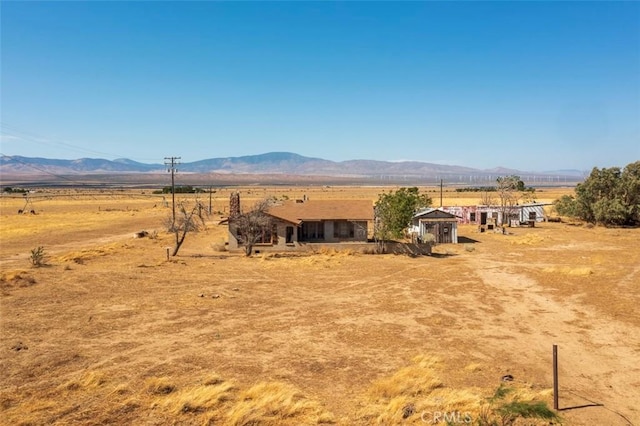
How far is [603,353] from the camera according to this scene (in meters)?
14.5

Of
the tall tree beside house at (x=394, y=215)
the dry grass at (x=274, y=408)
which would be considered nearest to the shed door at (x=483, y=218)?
the tall tree beside house at (x=394, y=215)

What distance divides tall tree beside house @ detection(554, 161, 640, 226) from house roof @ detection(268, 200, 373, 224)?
28892mm

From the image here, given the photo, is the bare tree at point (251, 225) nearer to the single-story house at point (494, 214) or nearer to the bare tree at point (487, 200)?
the single-story house at point (494, 214)

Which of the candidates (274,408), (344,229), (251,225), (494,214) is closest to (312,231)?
(344,229)

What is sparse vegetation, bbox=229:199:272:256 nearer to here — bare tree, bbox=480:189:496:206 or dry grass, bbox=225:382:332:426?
dry grass, bbox=225:382:332:426

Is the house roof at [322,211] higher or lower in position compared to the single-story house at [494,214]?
higher

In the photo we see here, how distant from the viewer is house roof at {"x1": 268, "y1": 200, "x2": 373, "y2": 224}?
114 feet

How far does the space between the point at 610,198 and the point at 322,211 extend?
35.4m

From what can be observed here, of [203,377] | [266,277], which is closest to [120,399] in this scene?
[203,377]

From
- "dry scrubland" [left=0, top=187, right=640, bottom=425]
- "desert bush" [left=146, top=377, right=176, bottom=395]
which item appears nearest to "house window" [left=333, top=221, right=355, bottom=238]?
"dry scrubland" [left=0, top=187, right=640, bottom=425]

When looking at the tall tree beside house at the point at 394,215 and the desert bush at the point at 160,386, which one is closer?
the desert bush at the point at 160,386

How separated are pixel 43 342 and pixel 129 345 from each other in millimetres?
2971

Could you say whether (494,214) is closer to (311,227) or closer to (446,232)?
(446,232)
